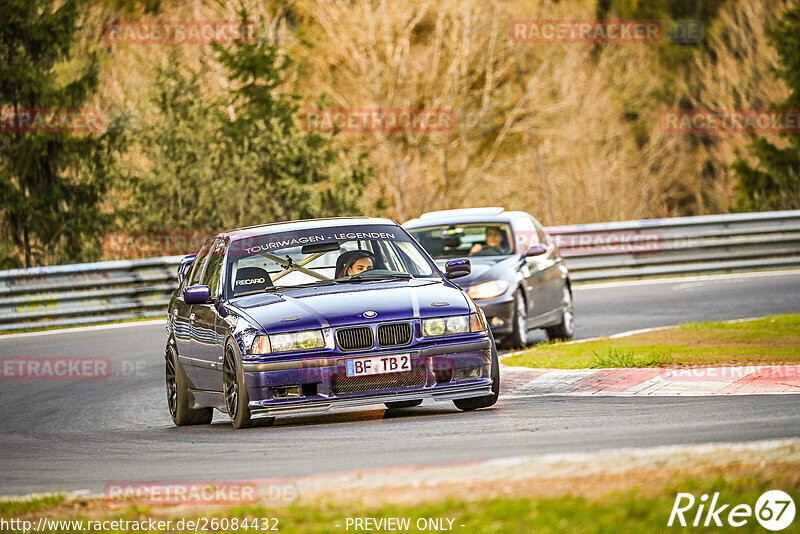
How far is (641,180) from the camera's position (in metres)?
53.0

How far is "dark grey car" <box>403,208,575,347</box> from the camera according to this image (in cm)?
1581

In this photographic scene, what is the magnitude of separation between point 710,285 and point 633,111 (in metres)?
31.9

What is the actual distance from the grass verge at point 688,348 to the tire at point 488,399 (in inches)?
97.7

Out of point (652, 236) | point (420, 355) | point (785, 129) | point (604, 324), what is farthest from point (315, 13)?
point (420, 355)

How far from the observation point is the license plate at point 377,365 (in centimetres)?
984

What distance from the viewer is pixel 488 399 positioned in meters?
10.5
